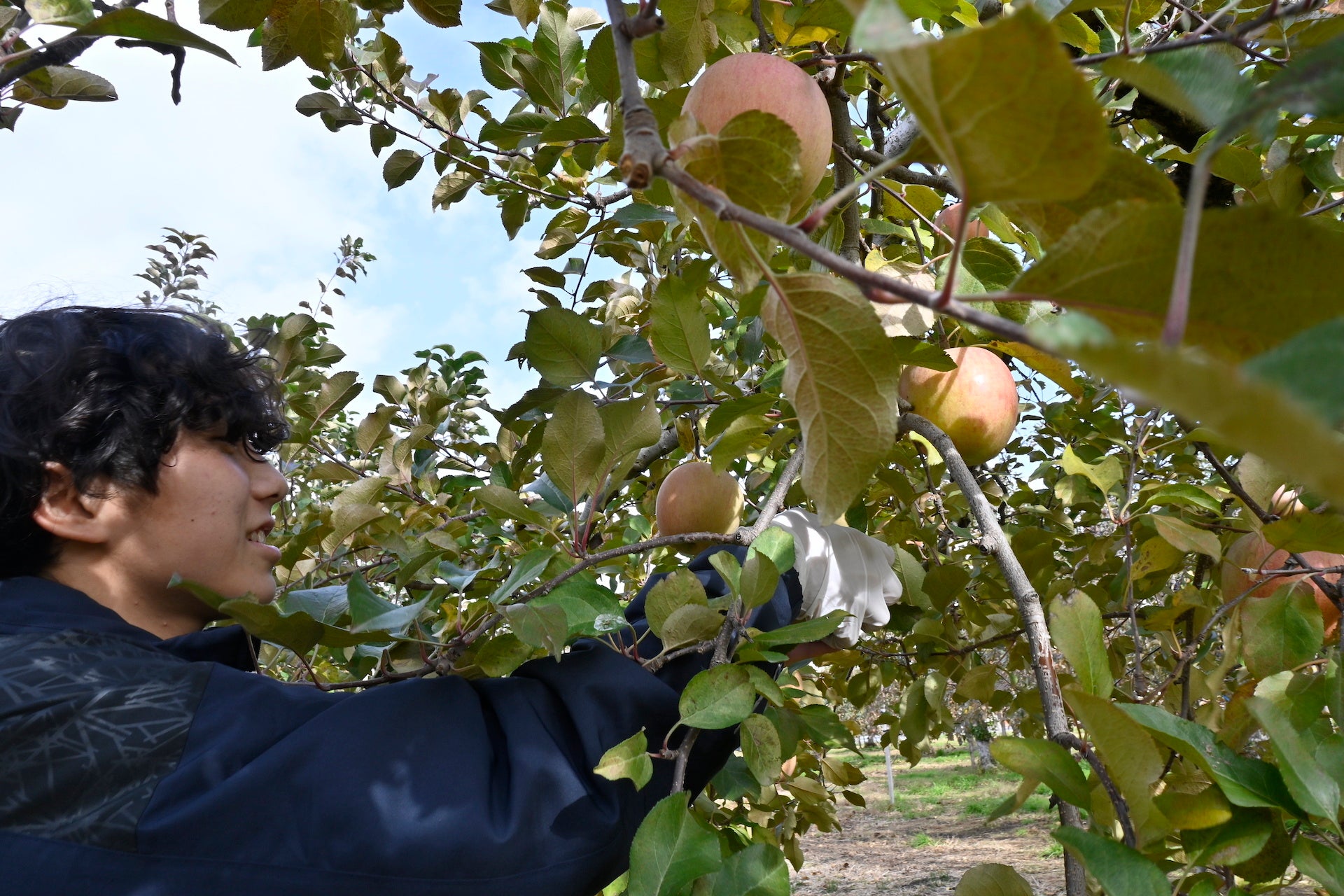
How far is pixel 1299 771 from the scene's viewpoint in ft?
2.08

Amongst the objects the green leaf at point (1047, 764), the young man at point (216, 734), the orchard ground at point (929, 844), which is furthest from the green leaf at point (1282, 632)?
the orchard ground at point (929, 844)

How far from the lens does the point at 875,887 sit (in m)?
8.03

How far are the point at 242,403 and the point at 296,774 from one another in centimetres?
75

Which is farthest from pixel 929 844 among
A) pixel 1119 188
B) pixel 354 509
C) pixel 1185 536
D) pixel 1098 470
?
pixel 1119 188

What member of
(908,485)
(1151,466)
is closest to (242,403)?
(908,485)

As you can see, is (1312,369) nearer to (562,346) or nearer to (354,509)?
(562,346)

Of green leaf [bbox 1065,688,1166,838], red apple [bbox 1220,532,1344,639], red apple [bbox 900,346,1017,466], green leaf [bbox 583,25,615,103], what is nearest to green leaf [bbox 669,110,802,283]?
green leaf [bbox 1065,688,1166,838]

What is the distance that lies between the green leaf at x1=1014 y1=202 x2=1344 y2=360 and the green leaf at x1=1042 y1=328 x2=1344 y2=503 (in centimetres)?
12

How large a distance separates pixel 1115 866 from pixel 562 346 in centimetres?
89

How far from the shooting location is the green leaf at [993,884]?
0.82 meters

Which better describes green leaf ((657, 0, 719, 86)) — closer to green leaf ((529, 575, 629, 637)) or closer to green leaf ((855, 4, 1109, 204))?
green leaf ((529, 575, 629, 637))

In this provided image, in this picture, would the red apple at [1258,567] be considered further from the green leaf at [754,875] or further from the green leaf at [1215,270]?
the green leaf at [1215,270]

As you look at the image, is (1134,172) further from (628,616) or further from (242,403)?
(242,403)

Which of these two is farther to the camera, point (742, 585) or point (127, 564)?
point (127, 564)
